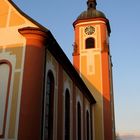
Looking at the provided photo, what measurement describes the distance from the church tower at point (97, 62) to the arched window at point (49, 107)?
12.4m

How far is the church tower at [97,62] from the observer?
2962 cm

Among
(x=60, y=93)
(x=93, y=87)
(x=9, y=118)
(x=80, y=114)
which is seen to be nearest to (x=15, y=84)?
(x=9, y=118)

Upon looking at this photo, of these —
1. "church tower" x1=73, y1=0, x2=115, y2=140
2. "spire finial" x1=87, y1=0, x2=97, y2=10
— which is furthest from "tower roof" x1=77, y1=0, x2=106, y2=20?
"spire finial" x1=87, y1=0, x2=97, y2=10

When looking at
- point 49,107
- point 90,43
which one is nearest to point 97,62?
point 90,43

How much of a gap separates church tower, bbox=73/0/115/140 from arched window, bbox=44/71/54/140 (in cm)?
1238

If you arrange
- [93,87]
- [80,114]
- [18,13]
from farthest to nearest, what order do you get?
1. [93,87]
2. [80,114]
3. [18,13]

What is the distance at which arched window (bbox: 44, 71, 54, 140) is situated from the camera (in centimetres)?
1702

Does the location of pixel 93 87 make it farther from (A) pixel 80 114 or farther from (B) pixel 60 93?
(B) pixel 60 93

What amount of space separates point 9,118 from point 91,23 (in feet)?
72.4

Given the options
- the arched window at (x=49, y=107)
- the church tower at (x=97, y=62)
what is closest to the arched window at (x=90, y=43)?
the church tower at (x=97, y=62)

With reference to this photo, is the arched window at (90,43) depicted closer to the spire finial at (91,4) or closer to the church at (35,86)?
the spire finial at (91,4)

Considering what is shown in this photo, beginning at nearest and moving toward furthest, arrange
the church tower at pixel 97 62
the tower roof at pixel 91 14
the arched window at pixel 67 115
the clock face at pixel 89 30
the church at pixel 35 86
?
the church at pixel 35 86 → the arched window at pixel 67 115 → the church tower at pixel 97 62 → the clock face at pixel 89 30 → the tower roof at pixel 91 14

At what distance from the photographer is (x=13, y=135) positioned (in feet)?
47.2

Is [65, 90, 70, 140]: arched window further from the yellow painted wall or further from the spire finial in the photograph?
the spire finial
